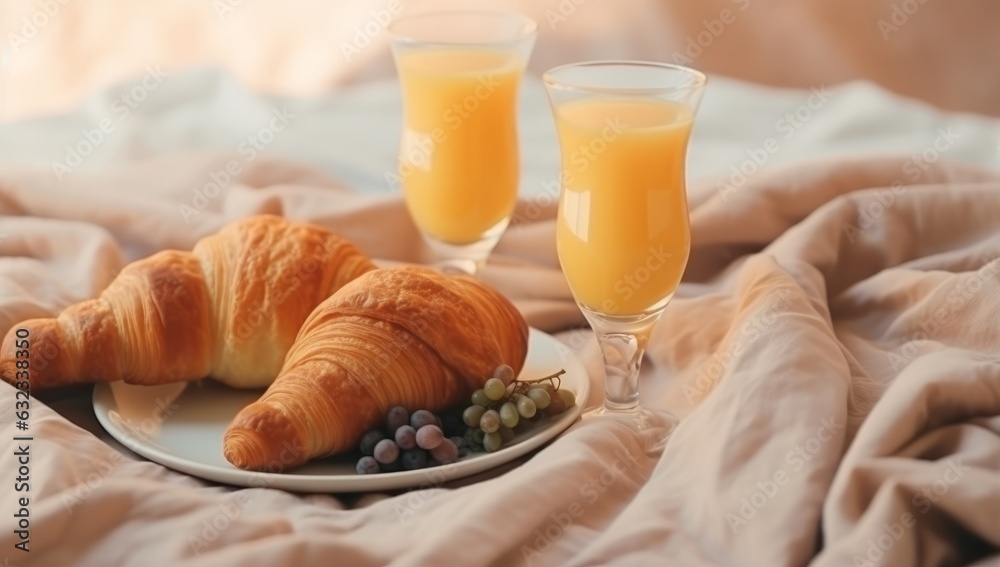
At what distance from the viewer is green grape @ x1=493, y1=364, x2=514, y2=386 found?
145cm

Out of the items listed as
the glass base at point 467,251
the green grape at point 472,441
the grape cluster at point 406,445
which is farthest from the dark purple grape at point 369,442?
the glass base at point 467,251

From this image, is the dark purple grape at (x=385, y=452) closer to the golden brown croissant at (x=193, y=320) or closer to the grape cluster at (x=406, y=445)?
the grape cluster at (x=406, y=445)

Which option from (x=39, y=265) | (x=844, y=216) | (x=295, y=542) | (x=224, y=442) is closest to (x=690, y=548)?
(x=295, y=542)

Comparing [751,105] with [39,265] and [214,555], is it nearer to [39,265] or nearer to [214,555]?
[39,265]

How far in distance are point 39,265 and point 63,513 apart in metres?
0.82

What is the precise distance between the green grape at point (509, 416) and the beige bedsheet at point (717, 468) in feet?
0.19

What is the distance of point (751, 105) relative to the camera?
310cm

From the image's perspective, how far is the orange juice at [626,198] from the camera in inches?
56.4

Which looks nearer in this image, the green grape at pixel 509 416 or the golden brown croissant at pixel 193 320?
the green grape at pixel 509 416

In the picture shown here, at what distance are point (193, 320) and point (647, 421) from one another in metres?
0.61

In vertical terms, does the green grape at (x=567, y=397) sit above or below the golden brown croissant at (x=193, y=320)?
below

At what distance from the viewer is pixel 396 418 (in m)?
1.39

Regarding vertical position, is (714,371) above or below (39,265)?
below

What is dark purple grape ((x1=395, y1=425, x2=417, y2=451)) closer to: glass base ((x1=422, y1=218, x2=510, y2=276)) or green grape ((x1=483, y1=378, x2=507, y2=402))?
green grape ((x1=483, y1=378, x2=507, y2=402))
